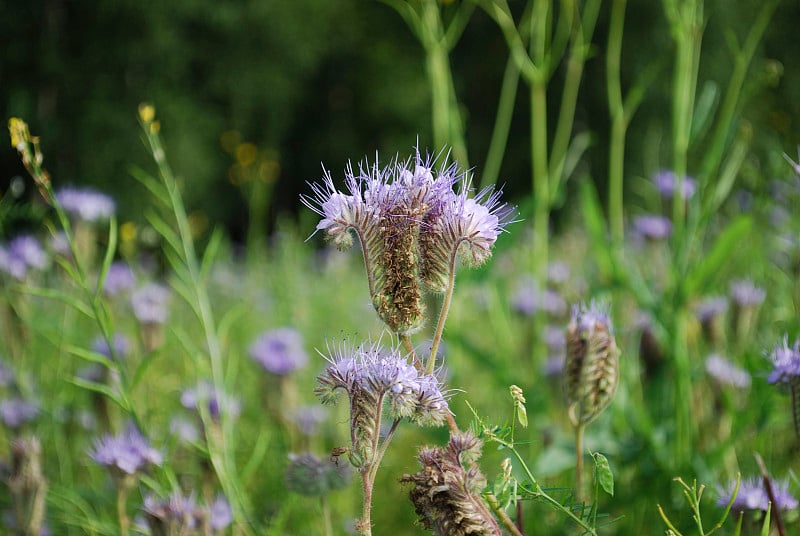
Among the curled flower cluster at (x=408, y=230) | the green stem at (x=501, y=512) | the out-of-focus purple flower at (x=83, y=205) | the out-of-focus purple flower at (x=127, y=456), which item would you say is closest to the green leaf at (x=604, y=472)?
the green stem at (x=501, y=512)

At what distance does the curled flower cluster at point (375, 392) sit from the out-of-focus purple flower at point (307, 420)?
3.19 feet

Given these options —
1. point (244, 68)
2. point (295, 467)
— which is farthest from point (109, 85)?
point (295, 467)

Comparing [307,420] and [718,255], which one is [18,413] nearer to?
[307,420]

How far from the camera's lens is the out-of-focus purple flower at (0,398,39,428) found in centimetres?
163

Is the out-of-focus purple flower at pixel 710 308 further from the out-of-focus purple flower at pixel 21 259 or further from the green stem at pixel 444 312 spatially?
the out-of-focus purple flower at pixel 21 259

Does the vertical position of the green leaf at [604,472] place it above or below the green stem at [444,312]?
below

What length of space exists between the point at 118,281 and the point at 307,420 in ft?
3.16

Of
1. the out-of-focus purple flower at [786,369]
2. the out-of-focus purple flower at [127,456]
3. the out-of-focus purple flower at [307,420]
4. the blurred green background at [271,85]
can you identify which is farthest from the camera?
the blurred green background at [271,85]

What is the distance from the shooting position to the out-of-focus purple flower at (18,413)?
1.63 metres

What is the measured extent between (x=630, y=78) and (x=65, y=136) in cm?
575

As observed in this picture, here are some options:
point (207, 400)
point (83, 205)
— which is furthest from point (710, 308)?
point (83, 205)

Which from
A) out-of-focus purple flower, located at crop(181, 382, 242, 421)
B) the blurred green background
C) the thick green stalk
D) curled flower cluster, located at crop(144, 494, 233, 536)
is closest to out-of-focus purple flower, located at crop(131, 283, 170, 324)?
out-of-focus purple flower, located at crop(181, 382, 242, 421)

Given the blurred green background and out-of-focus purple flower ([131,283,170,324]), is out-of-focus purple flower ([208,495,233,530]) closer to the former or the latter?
out-of-focus purple flower ([131,283,170,324])

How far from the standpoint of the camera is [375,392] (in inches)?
27.8
